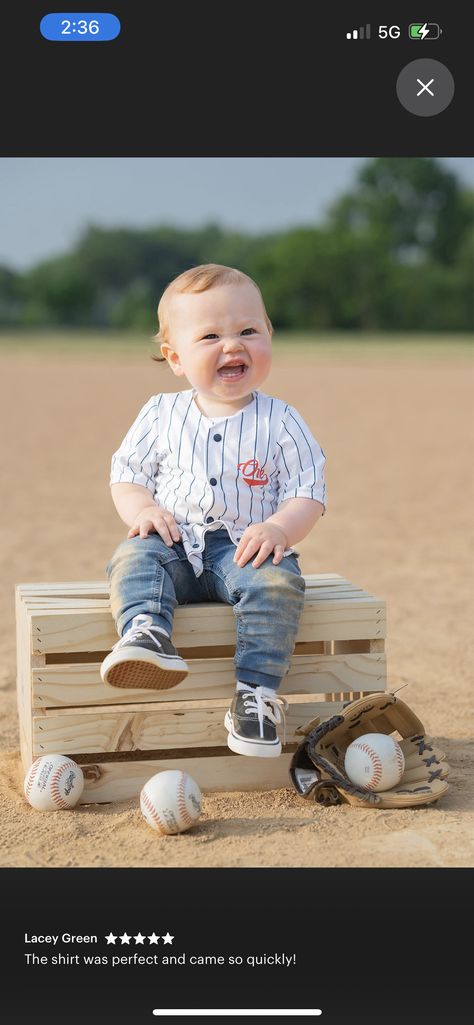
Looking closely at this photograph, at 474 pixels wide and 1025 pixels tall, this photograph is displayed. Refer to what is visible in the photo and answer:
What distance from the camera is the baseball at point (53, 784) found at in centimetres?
367

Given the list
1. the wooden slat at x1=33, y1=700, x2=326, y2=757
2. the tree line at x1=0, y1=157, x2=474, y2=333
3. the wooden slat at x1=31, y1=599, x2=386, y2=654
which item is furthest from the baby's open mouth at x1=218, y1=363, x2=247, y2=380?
the tree line at x1=0, y1=157, x2=474, y2=333

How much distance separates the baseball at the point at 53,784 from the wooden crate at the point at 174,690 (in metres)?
0.10

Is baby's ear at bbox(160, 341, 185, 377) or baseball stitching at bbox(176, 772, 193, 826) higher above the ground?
baby's ear at bbox(160, 341, 185, 377)

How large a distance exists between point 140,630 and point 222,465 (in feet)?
2.29

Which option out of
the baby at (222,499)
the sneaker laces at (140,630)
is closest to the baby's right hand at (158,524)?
the baby at (222,499)

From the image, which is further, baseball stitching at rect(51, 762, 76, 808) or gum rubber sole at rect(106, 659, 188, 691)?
baseball stitching at rect(51, 762, 76, 808)

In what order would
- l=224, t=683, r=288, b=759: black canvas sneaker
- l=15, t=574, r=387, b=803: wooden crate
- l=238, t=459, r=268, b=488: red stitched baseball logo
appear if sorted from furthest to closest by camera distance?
l=238, t=459, r=268, b=488: red stitched baseball logo, l=15, t=574, r=387, b=803: wooden crate, l=224, t=683, r=288, b=759: black canvas sneaker

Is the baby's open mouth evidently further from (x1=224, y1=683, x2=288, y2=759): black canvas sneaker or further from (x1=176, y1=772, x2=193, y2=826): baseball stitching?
(x1=176, y1=772, x2=193, y2=826): baseball stitching

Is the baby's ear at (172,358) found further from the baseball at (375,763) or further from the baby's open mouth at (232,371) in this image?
the baseball at (375,763)

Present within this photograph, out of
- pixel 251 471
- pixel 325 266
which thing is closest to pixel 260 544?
pixel 251 471

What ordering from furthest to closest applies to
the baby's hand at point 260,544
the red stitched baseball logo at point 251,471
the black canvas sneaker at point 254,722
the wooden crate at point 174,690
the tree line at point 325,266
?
1. the tree line at point 325,266
2. the red stitched baseball logo at point 251,471
3. the wooden crate at point 174,690
4. the baby's hand at point 260,544
5. the black canvas sneaker at point 254,722
